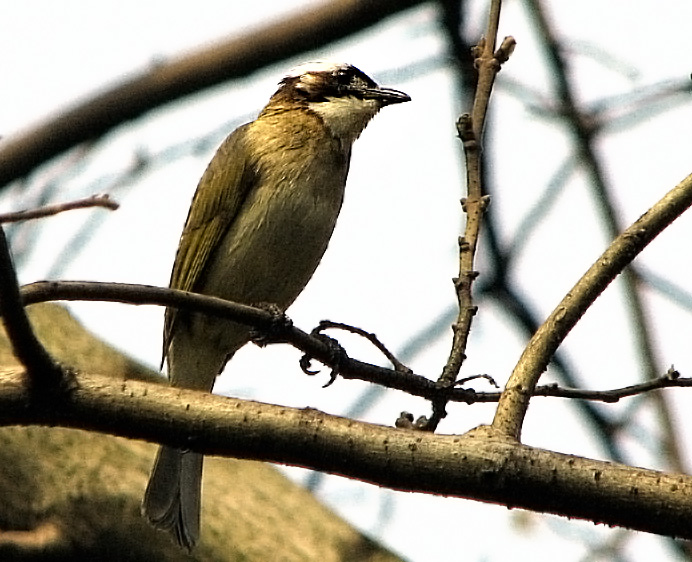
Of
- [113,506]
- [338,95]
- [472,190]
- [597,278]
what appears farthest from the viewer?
[338,95]

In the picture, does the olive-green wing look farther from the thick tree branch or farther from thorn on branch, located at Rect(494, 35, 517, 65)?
the thick tree branch

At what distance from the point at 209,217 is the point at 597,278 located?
287 cm

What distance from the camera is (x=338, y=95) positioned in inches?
256

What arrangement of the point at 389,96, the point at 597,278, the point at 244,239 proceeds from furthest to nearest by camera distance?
1. the point at 389,96
2. the point at 244,239
3. the point at 597,278

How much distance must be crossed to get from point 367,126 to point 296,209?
3.19 feet

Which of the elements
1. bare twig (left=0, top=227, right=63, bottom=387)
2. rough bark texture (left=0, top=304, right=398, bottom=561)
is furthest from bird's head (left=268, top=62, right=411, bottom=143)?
bare twig (left=0, top=227, right=63, bottom=387)

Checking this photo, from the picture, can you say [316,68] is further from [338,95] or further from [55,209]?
[55,209]

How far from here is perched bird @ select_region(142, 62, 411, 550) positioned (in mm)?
5453

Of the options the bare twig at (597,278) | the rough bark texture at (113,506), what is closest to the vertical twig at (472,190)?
the bare twig at (597,278)

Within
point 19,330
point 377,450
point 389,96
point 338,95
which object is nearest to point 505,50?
point 377,450

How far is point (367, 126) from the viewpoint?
6.32 meters

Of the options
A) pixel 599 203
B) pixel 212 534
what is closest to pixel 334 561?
pixel 212 534

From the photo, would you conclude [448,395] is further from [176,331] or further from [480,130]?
[176,331]

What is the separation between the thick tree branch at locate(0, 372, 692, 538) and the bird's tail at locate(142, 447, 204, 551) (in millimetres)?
1930
